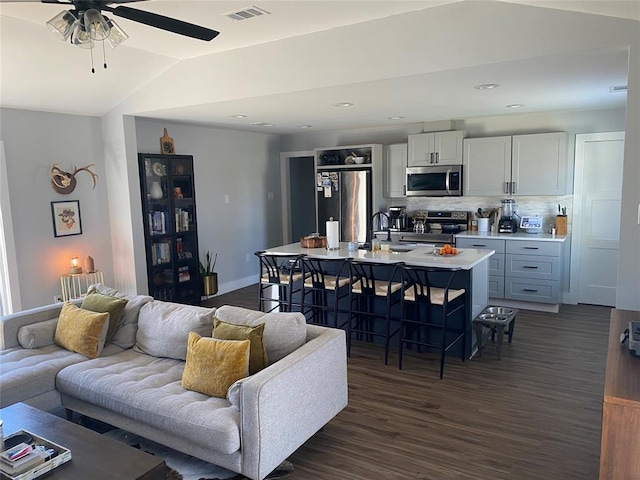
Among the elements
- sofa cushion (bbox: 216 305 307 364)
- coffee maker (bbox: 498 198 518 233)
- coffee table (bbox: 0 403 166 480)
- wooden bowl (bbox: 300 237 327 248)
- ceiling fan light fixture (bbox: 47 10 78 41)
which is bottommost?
coffee table (bbox: 0 403 166 480)

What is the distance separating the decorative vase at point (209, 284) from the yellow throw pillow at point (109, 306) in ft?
8.91

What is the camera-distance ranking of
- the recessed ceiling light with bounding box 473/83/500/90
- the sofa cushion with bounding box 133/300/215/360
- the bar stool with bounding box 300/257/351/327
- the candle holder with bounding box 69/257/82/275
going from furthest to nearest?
1. the candle holder with bounding box 69/257/82/275
2. the bar stool with bounding box 300/257/351/327
3. the recessed ceiling light with bounding box 473/83/500/90
4. the sofa cushion with bounding box 133/300/215/360

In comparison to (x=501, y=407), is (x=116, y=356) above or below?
above

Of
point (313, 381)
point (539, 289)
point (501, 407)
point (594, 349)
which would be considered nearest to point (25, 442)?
point (313, 381)

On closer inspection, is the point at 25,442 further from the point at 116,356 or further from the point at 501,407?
the point at 501,407

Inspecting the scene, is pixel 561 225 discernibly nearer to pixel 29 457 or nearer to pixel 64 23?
pixel 64 23

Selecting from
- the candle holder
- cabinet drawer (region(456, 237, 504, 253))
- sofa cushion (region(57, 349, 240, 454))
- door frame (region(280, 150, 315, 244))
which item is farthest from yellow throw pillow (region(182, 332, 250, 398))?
door frame (region(280, 150, 315, 244))

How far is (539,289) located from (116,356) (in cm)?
466

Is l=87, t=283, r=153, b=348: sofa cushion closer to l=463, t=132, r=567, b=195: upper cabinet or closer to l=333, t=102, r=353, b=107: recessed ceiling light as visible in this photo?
l=333, t=102, r=353, b=107: recessed ceiling light

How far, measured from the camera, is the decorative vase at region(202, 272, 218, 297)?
20.9 ft

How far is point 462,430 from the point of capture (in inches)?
→ 120

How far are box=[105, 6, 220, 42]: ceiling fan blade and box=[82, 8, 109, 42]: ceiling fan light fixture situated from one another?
0.20 ft

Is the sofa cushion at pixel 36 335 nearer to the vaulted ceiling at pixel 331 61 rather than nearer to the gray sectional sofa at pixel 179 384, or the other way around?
the gray sectional sofa at pixel 179 384

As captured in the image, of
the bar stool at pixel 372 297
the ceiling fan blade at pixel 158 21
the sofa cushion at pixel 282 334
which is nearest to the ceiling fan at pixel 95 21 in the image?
the ceiling fan blade at pixel 158 21
